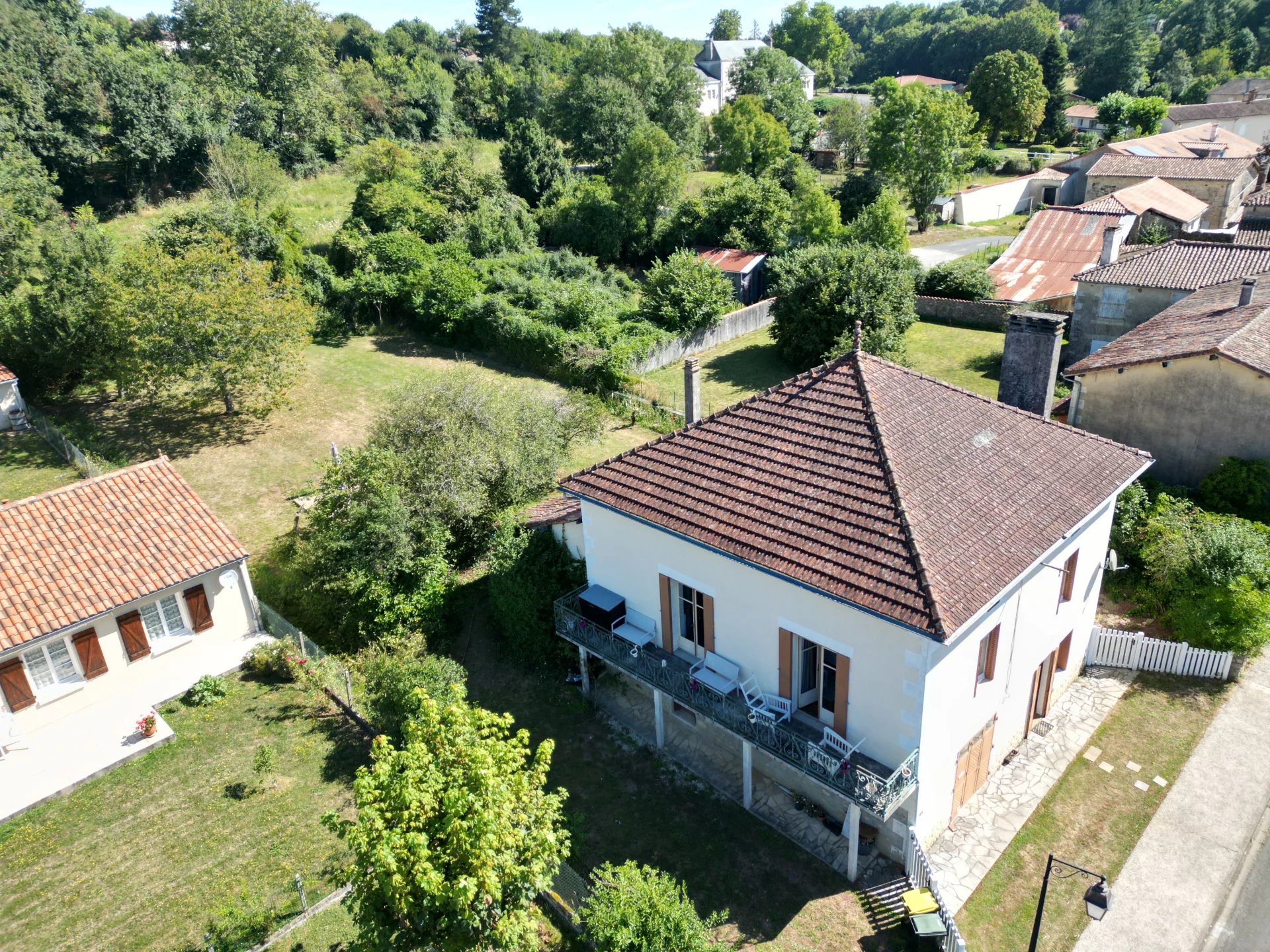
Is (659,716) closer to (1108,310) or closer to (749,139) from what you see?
(1108,310)

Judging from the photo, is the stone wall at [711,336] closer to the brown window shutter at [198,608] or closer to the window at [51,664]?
the brown window shutter at [198,608]

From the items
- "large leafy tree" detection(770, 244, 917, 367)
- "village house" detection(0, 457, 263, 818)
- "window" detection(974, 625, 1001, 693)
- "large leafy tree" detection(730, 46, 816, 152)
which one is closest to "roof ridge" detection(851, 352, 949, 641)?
"window" detection(974, 625, 1001, 693)

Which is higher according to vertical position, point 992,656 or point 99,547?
A: point 99,547

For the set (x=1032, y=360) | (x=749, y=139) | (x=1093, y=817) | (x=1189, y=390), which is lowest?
(x=1093, y=817)

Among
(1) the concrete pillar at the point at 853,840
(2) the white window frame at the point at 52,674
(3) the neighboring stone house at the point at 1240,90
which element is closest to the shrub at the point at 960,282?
(1) the concrete pillar at the point at 853,840

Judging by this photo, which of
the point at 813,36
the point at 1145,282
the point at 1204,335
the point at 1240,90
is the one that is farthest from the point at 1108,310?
the point at 813,36

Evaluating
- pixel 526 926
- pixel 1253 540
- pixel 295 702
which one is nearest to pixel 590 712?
pixel 295 702

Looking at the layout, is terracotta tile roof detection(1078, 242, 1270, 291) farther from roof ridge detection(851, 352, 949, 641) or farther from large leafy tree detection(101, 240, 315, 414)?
large leafy tree detection(101, 240, 315, 414)
